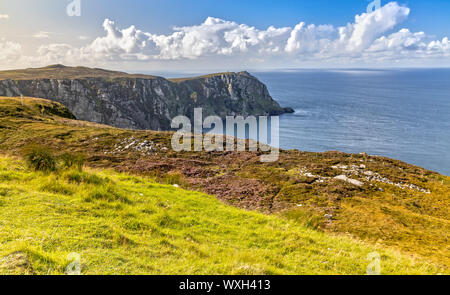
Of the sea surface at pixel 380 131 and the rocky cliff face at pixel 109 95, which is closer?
the sea surface at pixel 380 131

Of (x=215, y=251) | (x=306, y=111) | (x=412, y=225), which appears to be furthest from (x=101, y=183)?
(x=306, y=111)

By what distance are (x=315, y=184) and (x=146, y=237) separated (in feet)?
43.1

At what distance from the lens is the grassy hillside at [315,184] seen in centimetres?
1201

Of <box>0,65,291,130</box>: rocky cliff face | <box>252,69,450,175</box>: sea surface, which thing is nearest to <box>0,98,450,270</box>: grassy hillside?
<box>252,69,450,175</box>: sea surface

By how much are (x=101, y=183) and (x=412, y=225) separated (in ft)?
53.1

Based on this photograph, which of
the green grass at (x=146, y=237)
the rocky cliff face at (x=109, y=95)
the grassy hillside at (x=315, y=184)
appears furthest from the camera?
the rocky cliff face at (x=109, y=95)

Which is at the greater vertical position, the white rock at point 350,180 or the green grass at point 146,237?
the green grass at point 146,237

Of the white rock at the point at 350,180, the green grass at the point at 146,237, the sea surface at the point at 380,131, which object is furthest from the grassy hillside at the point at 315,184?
the sea surface at the point at 380,131

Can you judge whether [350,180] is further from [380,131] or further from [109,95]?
[109,95]

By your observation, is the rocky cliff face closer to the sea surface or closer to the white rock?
the sea surface

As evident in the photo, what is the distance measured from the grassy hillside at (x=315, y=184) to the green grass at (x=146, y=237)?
7.00 feet

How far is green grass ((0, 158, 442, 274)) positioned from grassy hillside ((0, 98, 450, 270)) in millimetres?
2134

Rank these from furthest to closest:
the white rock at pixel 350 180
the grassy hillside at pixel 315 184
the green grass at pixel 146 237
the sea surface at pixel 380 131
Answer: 1. the sea surface at pixel 380 131
2. the white rock at pixel 350 180
3. the grassy hillside at pixel 315 184
4. the green grass at pixel 146 237

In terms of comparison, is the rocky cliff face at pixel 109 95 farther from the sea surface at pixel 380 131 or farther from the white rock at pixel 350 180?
the white rock at pixel 350 180
